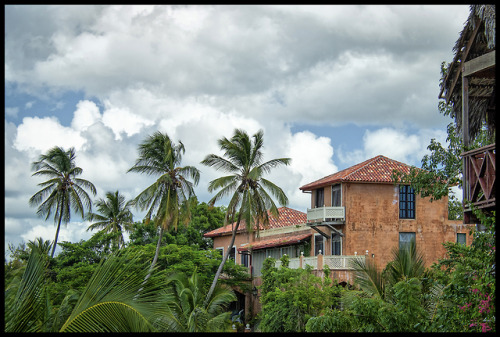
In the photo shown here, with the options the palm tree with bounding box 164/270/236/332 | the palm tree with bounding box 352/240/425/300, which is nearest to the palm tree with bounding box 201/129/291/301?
the palm tree with bounding box 164/270/236/332

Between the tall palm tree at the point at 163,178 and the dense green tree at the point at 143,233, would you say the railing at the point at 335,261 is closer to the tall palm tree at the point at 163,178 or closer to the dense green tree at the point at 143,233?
the tall palm tree at the point at 163,178

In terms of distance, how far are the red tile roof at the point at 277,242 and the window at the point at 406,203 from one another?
5062mm

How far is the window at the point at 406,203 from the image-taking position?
110 ft

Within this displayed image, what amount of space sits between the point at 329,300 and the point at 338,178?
7968 millimetres

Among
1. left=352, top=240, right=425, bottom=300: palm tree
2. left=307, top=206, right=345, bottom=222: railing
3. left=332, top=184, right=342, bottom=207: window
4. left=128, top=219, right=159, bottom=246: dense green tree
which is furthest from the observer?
left=128, top=219, right=159, bottom=246: dense green tree

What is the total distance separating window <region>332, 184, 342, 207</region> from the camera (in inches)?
1337

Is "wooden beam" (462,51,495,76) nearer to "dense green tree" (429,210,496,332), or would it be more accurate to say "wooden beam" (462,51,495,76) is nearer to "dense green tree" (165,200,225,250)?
"dense green tree" (429,210,496,332)

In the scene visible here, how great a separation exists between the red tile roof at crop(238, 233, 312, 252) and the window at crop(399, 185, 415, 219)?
199 inches

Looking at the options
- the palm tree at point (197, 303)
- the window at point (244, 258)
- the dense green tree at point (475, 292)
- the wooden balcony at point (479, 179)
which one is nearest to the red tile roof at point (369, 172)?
the palm tree at point (197, 303)

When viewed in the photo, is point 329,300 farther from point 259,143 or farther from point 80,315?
point 80,315

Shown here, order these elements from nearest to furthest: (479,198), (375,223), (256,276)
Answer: (479,198) < (375,223) < (256,276)

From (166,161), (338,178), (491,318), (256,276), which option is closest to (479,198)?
(491,318)

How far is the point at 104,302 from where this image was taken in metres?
6.04

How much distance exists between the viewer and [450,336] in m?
2.97
